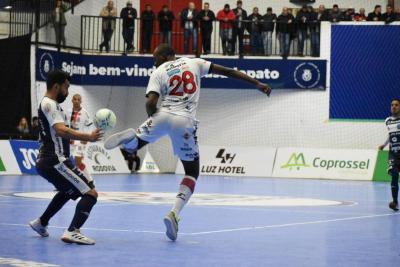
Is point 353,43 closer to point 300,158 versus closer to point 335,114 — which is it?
point 335,114

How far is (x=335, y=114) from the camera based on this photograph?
115ft

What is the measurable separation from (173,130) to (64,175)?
1491 millimetres

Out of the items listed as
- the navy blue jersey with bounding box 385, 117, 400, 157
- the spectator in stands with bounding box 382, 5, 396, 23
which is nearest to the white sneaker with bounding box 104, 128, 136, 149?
the navy blue jersey with bounding box 385, 117, 400, 157

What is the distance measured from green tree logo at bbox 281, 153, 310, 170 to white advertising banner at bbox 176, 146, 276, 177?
64cm

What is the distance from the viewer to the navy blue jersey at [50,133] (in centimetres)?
1061

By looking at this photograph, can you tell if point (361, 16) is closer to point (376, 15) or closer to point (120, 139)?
point (376, 15)

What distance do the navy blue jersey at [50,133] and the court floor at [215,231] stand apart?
3.46 ft

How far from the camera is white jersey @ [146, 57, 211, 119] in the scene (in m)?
11.3

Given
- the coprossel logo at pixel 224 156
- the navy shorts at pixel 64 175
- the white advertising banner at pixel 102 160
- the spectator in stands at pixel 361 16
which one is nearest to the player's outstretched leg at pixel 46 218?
the navy shorts at pixel 64 175

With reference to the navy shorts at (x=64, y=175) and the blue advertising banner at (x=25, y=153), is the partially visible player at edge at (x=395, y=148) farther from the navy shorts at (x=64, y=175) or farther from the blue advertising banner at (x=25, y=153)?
the blue advertising banner at (x=25, y=153)

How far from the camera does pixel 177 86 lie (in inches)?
445

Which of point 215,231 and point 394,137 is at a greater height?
point 394,137

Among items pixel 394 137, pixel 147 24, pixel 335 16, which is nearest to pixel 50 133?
pixel 394 137

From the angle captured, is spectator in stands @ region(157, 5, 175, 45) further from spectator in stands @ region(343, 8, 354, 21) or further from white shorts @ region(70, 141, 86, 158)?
white shorts @ region(70, 141, 86, 158)
